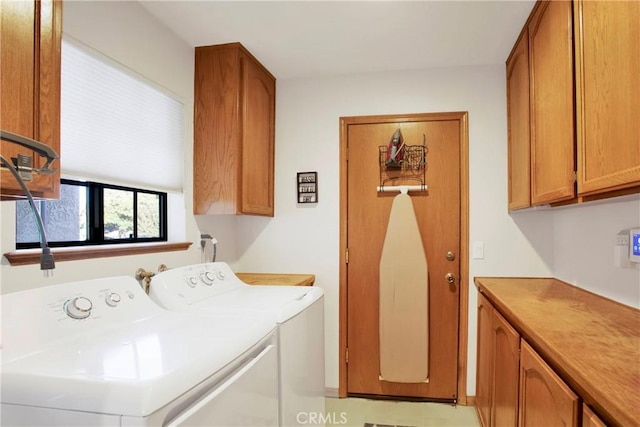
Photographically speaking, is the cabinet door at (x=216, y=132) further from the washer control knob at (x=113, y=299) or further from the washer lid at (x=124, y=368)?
the washer lid at (x=124, y=368)

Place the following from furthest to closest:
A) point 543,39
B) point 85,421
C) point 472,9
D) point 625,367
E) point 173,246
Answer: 1. point 173,246
2. point 472,9
3. point 543,39
4. point 625,367
5. point 85,421

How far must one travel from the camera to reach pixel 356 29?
2.02 metres

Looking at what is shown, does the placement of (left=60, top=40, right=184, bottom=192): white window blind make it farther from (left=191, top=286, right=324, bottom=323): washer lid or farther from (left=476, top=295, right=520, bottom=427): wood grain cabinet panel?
(left=476, top=295, right=520, bottom=427): wood grain cabinet panel

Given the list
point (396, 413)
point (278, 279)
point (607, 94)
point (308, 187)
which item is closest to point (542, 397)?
point (607, 94)

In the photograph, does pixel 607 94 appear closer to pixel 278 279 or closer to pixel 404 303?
pixel 404 303

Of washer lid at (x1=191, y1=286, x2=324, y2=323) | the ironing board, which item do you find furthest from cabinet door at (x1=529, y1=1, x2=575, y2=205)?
washer lid at (x1=191, y1=286, x2=324, y2=323)

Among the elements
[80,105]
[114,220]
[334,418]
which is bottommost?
[334,418]

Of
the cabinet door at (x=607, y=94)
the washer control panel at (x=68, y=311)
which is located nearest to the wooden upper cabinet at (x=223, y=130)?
the washer control panel at (x=68, y=311)

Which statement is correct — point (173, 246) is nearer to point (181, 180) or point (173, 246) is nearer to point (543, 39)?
point (181, 180)

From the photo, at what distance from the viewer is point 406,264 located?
8.20 ft

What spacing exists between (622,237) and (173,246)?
221 cm

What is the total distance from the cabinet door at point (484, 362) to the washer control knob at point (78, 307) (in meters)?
1.88

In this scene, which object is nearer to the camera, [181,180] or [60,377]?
[60,377]

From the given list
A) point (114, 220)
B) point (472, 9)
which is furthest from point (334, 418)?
point (472, 9)
